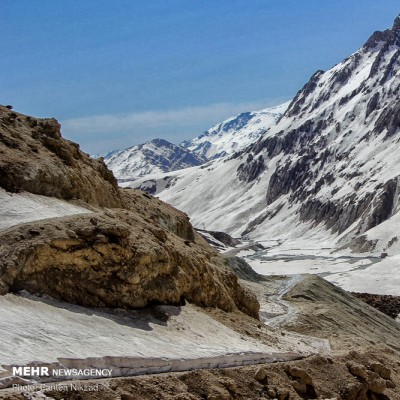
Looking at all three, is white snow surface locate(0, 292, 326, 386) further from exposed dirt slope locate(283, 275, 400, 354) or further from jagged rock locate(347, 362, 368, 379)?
exposed dirt slope locate(283, 275, 400, 354)

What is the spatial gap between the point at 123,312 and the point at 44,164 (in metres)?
8.39

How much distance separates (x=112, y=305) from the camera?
19953 millimetres

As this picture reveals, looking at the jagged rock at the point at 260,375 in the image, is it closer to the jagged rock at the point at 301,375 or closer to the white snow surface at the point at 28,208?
the jagged rock at the point at 301,375

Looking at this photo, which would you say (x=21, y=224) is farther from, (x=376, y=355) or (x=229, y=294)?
(x=376, y=355)

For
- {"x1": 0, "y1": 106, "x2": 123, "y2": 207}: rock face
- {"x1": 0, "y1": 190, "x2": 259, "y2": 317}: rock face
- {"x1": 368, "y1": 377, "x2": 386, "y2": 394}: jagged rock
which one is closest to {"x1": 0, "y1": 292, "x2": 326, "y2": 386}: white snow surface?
{"x1": 0, "y1": 190, "x2": 259, "y2": 317}: rock face

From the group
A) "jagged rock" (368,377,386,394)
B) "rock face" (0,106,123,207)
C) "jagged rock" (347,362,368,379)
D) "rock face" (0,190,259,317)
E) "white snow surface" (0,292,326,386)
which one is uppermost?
"rock face" (0,106,123,207)

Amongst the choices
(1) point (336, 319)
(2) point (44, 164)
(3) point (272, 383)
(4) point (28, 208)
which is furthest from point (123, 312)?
(1) point (336, 319)

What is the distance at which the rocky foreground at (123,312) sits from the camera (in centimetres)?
1538

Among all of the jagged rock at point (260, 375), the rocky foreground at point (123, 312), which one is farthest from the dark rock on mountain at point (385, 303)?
the jagged rock at point (260, 375)

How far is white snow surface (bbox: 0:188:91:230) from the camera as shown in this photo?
70.1ft

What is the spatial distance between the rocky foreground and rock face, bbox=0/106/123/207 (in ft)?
0.21


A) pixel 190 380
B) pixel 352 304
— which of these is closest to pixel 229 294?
pixel 190 380

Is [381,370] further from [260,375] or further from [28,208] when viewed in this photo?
[28,208]

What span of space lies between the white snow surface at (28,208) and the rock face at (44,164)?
600mm
